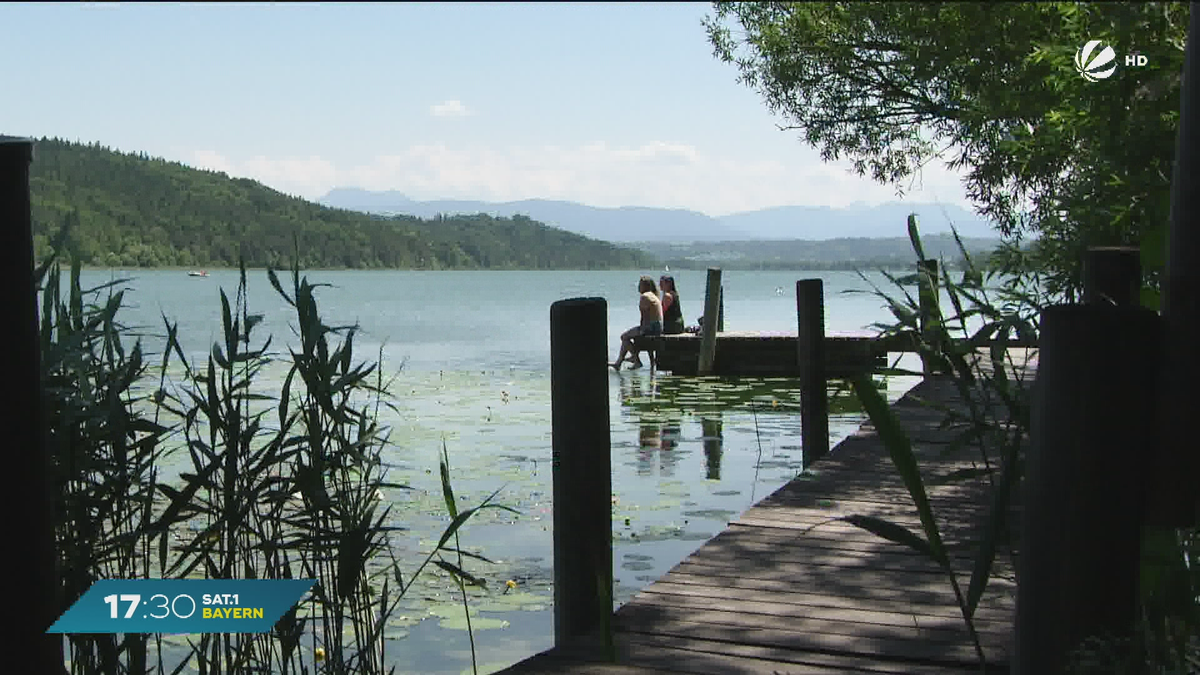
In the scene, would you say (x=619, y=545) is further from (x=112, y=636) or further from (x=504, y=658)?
(x=112, y=636)

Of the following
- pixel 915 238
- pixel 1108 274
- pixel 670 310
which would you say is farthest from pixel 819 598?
pixel 670 310

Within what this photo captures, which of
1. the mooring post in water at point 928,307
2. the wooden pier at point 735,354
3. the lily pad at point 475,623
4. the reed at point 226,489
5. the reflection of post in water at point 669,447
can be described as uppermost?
the mooring post in water at point 928,307

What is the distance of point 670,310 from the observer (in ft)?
61.3

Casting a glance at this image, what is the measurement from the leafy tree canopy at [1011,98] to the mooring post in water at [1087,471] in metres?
1.27

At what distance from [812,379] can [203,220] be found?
81286mm

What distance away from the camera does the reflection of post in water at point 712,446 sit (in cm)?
966

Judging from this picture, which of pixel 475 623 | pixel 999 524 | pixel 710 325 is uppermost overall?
pixel 999 524

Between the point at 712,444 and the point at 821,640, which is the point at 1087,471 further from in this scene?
the point at 712,444

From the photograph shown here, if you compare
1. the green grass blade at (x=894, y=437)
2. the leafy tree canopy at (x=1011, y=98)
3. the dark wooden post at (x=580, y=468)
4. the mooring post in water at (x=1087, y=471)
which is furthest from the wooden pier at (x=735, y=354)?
the mooring post in water at (x=1087, y=471)

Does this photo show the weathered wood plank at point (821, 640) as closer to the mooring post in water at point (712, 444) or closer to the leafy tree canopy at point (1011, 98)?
the leafy tree canopy at point (1011, 98)

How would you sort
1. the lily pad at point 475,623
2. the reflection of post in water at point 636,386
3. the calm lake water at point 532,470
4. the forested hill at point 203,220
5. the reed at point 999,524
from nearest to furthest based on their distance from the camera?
the reed at point 999,524
the lily pad at point 475,623
the calm lake water at point 532,470
the reflection of post in water at point 636,386
the forested hill at point 203,220

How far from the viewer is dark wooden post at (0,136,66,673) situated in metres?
2.41

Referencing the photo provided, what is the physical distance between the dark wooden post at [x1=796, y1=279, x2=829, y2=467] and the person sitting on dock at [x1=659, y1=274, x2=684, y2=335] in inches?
387

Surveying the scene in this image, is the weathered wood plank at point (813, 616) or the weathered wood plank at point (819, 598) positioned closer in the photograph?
the weathered wood plank at point (813, 616)
